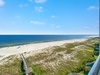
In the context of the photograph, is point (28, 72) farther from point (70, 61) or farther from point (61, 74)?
point (70, 61)

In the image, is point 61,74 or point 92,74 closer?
point 92,74

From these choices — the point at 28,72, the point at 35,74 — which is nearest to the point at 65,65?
the point at 35,74

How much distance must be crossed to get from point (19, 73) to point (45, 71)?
211 cm

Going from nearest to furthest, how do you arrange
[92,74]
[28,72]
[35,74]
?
[92,74] → [28,72] → [35,74]

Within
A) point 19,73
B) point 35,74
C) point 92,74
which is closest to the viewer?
point 92,74

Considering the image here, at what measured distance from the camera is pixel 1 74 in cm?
1203

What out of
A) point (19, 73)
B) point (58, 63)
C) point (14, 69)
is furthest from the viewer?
point (58, 63)

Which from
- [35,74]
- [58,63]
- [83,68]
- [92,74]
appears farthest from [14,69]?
[92,74]

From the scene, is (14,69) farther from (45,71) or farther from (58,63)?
(58,63)

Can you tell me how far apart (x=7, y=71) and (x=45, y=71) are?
328 cm

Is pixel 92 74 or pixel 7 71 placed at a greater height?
pixel 92 74

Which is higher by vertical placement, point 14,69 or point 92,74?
point 92,74

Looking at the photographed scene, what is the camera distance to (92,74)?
1.00 m

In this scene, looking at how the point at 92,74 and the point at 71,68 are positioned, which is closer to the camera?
the point at 92,74
